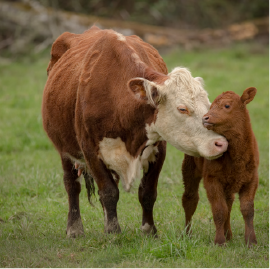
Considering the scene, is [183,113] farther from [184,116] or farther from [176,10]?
[176,10]

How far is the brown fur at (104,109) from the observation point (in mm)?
4762

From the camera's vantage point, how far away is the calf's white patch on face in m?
4.90

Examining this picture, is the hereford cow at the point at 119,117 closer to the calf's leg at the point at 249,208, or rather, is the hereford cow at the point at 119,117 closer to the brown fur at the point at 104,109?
the brown fur at the point at 104,109

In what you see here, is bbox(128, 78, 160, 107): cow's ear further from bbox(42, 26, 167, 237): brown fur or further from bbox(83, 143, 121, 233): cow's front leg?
bbox(83, 143, 121, 233): cow's front leg

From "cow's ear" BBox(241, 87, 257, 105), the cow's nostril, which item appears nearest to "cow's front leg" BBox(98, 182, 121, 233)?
the cow's nostril

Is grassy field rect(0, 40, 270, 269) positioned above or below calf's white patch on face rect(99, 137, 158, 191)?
below

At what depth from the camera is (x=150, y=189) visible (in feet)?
17.6

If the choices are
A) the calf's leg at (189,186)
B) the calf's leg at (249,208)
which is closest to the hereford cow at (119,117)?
the calf's leg at (189,186)

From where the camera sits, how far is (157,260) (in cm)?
416

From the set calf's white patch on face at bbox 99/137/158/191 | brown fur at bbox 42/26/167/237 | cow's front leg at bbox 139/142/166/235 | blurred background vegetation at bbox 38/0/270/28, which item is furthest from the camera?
blurred background vegetation at bbox 38/0/270/28

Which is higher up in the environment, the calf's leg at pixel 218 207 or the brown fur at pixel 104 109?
the brown fur at pixel 104 109

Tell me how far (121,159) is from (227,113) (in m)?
1.17

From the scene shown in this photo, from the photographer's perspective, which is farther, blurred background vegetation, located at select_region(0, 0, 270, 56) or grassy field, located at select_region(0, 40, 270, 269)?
blurred background vegetation, located at select_region(0, 0, 270, 56)

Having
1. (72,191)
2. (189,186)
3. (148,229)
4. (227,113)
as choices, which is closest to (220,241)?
(189,186)
